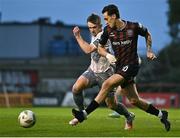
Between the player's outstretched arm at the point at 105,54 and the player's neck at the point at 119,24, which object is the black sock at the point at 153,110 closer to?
the player's outstretched arm at the point at 105,54

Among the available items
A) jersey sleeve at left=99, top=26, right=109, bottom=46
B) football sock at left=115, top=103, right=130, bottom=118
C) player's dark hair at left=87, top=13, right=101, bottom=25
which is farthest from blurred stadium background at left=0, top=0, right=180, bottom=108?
jersey sleeve at left=99, top=26, right=109, bottom=46

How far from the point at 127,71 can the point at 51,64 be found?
2058 inches

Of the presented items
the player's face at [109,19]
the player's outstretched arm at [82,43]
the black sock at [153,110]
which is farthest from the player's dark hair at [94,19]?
the black sock at [153,110]

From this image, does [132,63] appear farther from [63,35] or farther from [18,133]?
[63,35]

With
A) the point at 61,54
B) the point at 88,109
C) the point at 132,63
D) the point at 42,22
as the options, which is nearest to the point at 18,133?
the point at 88,109

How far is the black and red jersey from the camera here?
14.4m

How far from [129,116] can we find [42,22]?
187ft

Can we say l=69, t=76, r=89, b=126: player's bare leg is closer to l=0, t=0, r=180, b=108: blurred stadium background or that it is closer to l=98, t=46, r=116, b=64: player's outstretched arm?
l=98, t=46, r=116, b=64: player's outstretched arm

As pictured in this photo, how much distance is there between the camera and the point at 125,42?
14.4 m

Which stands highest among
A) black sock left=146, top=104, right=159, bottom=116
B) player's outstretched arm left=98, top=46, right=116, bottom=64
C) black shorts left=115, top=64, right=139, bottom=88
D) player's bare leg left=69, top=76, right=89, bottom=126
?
player's outstretched arm left=98, top=46, right=116, bottom=64

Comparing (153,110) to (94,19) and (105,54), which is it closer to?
(105,54)

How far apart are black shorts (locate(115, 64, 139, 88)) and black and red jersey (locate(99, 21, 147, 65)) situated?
8 centimetres

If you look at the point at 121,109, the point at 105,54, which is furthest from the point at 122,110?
the point at 105,54

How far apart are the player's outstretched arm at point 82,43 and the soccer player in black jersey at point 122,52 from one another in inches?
12.2
